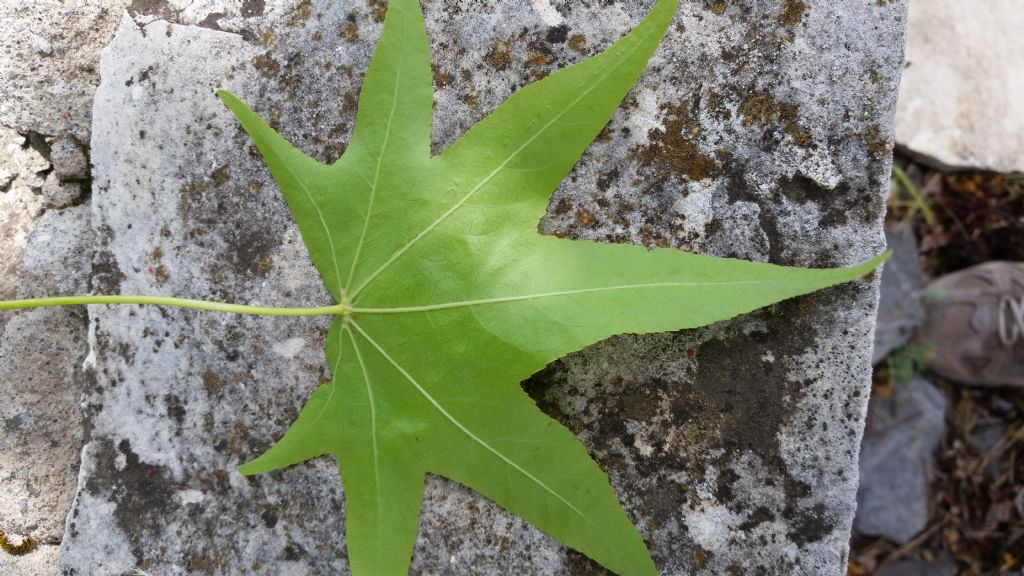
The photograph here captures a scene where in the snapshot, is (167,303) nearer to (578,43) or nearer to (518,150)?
(518,150)

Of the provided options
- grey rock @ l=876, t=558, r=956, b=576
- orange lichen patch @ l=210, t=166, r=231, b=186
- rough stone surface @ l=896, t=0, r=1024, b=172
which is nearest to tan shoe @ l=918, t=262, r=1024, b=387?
rough stone surface @ l=896, t=0, r=1024, b=172

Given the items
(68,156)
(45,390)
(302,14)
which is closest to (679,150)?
(302,14)

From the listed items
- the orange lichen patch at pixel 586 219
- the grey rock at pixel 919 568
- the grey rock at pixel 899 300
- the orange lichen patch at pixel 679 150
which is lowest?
the grey rock at pixel 919 568

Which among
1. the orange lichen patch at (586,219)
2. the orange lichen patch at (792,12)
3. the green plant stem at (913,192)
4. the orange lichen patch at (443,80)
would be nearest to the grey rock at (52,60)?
the orange lichen patch at (443,80)

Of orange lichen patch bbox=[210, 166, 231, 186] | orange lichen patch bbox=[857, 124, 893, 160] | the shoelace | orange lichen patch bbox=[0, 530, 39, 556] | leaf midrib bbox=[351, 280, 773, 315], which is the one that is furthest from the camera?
the shoelace

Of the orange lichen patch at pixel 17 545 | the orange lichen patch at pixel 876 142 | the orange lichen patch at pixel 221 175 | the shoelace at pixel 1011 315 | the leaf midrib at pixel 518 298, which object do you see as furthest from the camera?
the shoelace at pixel 1011 315

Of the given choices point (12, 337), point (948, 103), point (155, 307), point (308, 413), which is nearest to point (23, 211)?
point (12, 337)

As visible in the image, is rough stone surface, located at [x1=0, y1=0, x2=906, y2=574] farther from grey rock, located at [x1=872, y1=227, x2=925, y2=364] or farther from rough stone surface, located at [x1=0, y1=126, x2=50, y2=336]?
grey rock, located at [x1=872, y1=227, x2=925, y2=364]

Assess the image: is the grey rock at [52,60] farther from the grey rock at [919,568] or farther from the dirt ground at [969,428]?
the grey rock at [919,568]
